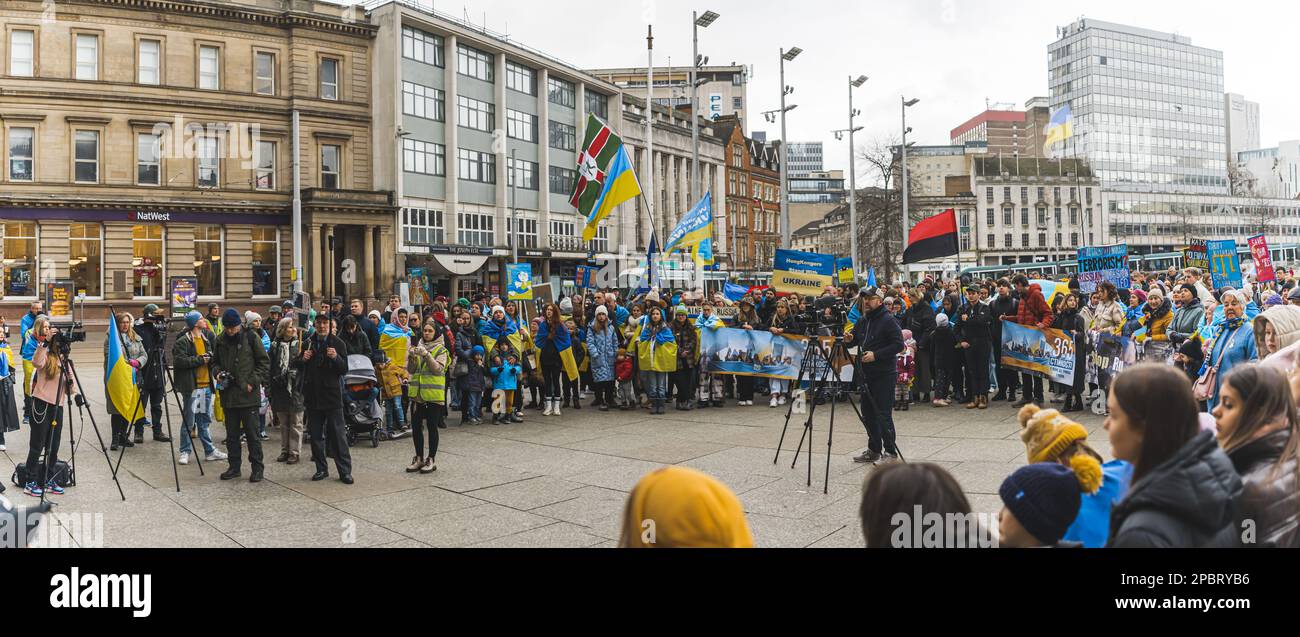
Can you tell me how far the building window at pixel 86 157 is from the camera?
3941 cm

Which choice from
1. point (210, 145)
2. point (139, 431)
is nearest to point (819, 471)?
point (139, 431)

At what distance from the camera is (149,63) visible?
135 feet

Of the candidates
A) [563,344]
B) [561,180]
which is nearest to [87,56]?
[561,180]

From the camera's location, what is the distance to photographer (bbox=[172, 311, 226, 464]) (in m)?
10.9

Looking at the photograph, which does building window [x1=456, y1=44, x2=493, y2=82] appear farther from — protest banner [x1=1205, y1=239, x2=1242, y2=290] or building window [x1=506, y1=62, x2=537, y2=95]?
protest banner [x1=1205, y1=239, x2=1242, y2=290]

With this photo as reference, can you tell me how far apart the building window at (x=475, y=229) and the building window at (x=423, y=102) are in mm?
5999

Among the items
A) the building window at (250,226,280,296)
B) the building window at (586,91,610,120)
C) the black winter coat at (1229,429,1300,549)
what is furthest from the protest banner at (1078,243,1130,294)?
the building window at (586,91,610,120)

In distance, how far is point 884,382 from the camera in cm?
963

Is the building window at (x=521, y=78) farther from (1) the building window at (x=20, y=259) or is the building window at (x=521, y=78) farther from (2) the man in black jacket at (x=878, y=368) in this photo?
(2) the man in black jacket at (x=878, y=368)

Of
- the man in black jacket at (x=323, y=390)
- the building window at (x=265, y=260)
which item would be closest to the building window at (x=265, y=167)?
the building window at (x=265, y=260)

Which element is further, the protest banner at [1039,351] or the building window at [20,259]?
the building window at [20,259]

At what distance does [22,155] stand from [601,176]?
33.4 metres

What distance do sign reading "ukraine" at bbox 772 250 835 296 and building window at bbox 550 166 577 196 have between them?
4156 cm
